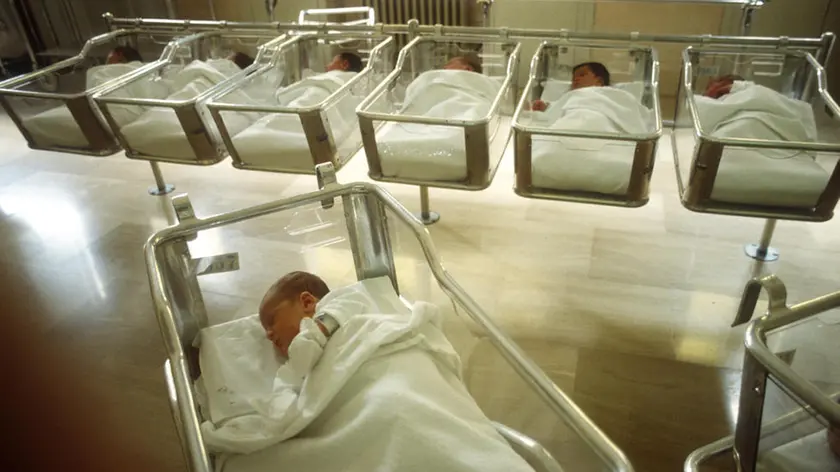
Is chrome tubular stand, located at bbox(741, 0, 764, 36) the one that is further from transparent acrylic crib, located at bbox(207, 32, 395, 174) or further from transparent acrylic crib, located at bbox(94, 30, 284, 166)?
transparent acrylic crib, located at bbox(94, 30, 284, 166)

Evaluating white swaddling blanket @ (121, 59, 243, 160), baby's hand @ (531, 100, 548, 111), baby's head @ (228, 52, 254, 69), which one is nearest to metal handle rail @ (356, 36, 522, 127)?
baby's hand @ (531, 100, 548, 111)

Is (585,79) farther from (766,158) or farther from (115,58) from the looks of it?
(115,58)

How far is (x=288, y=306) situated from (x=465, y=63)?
112cm

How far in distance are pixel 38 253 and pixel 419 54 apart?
59.2 inches

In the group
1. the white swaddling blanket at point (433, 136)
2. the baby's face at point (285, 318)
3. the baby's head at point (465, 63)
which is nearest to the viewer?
the baby's face at point (285, 318)

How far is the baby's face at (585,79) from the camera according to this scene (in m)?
1.83

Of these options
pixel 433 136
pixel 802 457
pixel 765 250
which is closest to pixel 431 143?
pixel 433 136

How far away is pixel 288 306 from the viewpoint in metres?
1.20

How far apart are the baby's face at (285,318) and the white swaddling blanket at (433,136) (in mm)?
498

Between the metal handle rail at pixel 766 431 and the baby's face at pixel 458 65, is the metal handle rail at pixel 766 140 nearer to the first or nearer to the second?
the metal handle rail at pixel 766 431

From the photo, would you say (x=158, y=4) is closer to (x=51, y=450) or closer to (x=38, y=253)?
Answer: (x=38, y=253)

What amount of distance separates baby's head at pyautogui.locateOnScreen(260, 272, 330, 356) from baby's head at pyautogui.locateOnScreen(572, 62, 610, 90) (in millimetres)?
1078

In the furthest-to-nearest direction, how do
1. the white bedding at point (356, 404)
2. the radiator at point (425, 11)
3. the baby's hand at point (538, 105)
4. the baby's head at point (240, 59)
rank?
the radiator at point (425, 11) < the baby's head at point (240, 59) < the baby's hand at point (538, 105) < the white bedding at point (356, 404)

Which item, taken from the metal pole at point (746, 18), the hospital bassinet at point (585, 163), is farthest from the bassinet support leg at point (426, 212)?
the metal pole at point (746, 18)
